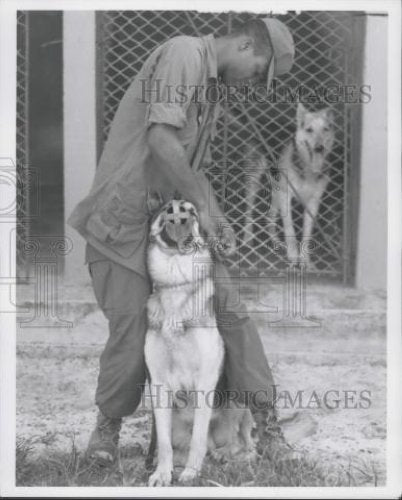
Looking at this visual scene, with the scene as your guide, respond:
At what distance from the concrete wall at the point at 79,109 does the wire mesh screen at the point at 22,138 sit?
0.22 m

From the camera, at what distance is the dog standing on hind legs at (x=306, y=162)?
506 cm

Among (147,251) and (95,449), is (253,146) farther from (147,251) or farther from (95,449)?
(95,449)

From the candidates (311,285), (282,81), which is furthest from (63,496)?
(282,81)

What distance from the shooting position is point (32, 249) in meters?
4.04

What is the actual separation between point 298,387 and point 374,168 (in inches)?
54.4

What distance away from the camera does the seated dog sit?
11.9 feet

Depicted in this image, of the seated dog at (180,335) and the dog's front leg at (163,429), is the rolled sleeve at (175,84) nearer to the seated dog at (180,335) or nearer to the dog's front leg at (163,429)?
the seated dog at (180,335)

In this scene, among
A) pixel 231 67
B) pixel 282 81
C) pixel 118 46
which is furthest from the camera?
pixel 118 46

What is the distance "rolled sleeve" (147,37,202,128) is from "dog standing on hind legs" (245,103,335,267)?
1419 mm

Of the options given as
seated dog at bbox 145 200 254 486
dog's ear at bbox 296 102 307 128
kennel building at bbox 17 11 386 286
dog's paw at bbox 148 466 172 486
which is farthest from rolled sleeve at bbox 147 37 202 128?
dog's ear at bbox 296 102 307 128

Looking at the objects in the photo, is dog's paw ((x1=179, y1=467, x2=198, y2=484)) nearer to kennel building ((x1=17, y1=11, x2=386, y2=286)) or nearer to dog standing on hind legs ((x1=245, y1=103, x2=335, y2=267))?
kennel building ((x1=17, y1=11, x2=386, y2=286))

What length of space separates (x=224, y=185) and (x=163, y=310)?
34.0 inches

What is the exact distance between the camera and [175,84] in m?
3.44

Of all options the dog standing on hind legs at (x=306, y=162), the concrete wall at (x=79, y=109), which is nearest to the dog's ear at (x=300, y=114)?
the dog standing on hind legs at (x=306, y=162)
